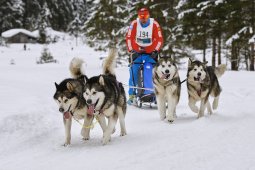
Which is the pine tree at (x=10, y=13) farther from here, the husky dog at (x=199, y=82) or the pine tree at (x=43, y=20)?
the husky dog at (x=199, y=82)

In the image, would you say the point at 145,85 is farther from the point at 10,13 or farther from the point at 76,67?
the point at 10,13

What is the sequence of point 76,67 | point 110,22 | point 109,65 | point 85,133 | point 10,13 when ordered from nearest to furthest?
point 85,133 → point 76,67 → point 109,65 → point 110,22 → point 10,13

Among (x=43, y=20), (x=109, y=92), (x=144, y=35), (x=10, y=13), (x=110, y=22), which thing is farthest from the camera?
(x=43, y=20)

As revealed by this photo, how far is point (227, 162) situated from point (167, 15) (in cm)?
Answer: 1742

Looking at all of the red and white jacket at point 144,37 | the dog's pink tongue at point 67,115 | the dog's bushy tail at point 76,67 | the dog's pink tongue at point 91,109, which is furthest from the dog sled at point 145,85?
the dog's pink tongue at point 67,115

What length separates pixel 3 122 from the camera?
5.73m

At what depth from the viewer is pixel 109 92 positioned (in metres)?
4.89

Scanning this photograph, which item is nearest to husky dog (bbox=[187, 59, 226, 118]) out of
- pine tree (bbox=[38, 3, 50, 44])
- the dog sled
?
the dog sled

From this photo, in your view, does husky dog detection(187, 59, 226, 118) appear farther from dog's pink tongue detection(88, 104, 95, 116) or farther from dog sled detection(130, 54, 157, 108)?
dog's pink tongue detection(88, 104, 95, 116)

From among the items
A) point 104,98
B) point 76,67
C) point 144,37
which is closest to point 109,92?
point 104,98

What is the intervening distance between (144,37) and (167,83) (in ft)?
6.99

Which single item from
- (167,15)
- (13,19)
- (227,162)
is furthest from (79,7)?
(227,162)

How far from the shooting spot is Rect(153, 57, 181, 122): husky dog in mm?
6027

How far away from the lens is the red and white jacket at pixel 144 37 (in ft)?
26.1
